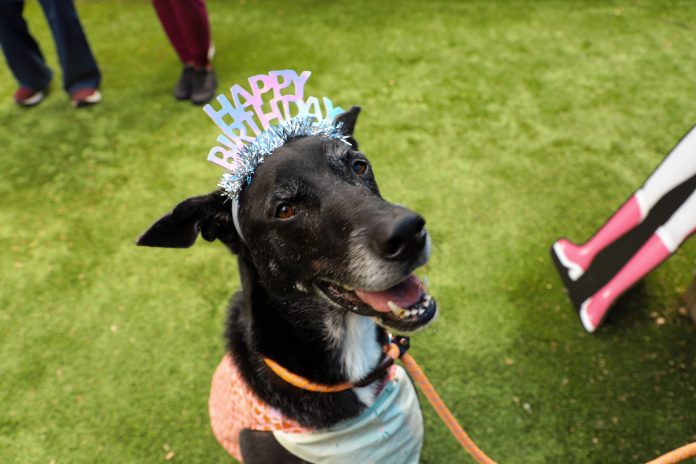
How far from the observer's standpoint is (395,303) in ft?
5.06

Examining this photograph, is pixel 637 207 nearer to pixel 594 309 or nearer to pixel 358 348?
pixel 594 309

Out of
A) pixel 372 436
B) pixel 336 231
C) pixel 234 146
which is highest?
pixel 234 146

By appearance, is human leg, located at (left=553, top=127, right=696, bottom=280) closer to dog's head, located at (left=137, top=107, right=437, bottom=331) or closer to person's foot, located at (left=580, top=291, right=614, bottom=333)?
person's foot, located at (left=580, top=291, right=614, bottom=333)

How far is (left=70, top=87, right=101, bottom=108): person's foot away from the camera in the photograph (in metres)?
4.44

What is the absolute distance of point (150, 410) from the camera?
8.61 ft

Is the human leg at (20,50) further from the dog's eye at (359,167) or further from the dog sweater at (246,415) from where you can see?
the dog's eye at (359,167)

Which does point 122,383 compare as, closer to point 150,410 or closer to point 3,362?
point 150,410

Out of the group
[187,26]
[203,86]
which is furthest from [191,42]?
[203,86]

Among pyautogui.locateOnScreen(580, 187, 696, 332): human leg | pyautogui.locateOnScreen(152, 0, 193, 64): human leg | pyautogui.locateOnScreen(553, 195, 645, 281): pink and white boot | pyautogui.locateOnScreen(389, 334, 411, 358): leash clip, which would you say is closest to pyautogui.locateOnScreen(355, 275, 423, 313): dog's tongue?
pyautogui.locateOnScreen(389, 334, 411, 358): leash clip

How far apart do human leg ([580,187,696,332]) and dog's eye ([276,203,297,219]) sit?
186cm

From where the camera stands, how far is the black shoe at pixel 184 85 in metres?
4.43

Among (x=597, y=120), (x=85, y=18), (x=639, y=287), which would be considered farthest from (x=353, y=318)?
(x=85, y=18)

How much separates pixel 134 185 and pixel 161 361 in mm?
1521

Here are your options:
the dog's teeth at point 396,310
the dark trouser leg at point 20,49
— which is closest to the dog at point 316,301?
the dog's teeth at point 396,310
